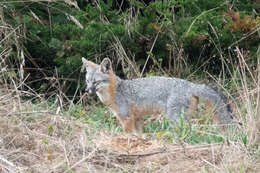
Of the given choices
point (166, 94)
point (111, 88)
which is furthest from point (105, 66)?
point (166, 94)

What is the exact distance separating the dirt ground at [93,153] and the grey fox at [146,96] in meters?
1.52

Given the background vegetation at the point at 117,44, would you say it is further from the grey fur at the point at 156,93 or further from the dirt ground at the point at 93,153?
the dirt ground at the point at 93,153

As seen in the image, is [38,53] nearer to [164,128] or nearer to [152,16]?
[152,16]

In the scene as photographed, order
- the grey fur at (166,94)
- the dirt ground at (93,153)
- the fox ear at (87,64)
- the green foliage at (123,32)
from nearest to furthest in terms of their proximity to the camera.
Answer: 1. the dirt ground at (93,153)
2. the grey fur at (166,94)
3. the fox ear at (87,64)
4. the green foliage at (123,32)

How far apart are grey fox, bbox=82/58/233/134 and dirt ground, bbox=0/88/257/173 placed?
152cm

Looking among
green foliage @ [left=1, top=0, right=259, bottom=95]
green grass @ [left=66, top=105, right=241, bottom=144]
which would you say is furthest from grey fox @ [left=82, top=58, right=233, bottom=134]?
green foliage @ [left=1, top=0, right=259, bottom=95]

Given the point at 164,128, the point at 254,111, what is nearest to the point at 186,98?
the point at 164,128

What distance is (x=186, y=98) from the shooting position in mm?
6730

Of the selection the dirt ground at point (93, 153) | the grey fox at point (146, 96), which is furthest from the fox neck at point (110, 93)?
the dirt ground at point (93, 153)

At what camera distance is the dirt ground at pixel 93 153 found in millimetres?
4320

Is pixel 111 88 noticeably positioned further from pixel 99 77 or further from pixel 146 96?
pixel 146 96

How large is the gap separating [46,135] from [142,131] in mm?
2181

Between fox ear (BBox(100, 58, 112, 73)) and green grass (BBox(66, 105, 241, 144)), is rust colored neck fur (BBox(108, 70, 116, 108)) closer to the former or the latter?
fox ear (BBox(100, 58, 112, 73))

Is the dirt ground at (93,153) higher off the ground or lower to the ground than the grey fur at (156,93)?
higher
